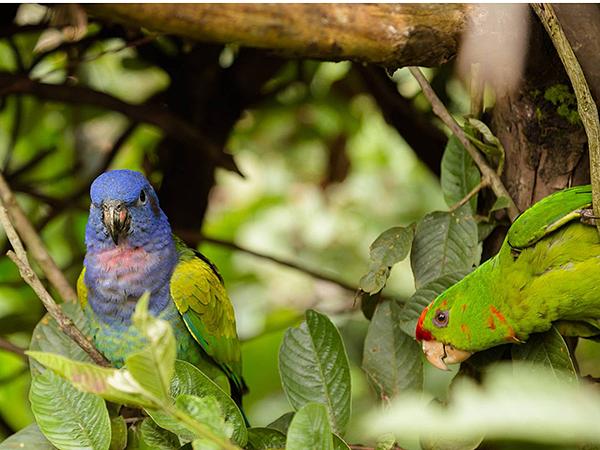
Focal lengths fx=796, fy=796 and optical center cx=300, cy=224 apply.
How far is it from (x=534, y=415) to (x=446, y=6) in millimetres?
912

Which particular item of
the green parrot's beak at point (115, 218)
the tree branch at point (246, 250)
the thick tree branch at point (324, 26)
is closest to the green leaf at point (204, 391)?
the thick tree branch at point (324, 26)

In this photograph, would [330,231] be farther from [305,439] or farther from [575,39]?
[305,439]

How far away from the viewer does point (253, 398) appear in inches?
75.0

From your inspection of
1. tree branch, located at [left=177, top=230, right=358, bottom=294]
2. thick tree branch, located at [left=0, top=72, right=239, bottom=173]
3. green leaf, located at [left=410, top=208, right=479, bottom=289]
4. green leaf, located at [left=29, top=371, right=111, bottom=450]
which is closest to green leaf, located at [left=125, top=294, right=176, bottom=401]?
green leaf, located at [left=29, top=371, right=111, bottom=450]

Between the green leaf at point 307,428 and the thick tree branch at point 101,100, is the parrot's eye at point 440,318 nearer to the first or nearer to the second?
the green leaf at point 307,428

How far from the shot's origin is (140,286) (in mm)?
1485

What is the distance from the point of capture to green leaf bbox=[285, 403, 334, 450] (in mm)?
724

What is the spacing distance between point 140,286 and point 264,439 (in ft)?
1.88

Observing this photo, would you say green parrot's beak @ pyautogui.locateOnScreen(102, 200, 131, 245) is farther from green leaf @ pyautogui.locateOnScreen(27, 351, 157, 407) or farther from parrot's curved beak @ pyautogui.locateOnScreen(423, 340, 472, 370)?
green leaf @ pyautogui.locateOnScreen(27, 351, 157, 407)

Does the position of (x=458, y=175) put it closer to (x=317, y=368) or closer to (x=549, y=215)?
(x=549, y=215)

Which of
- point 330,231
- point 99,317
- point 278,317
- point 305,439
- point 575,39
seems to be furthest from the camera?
point 330,231

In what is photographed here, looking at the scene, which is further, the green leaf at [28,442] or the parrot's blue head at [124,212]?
the parrot's blue head at [124,212]

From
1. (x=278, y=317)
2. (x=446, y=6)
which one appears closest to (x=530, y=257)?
(x=446, y=6)

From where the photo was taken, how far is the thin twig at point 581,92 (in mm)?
958
